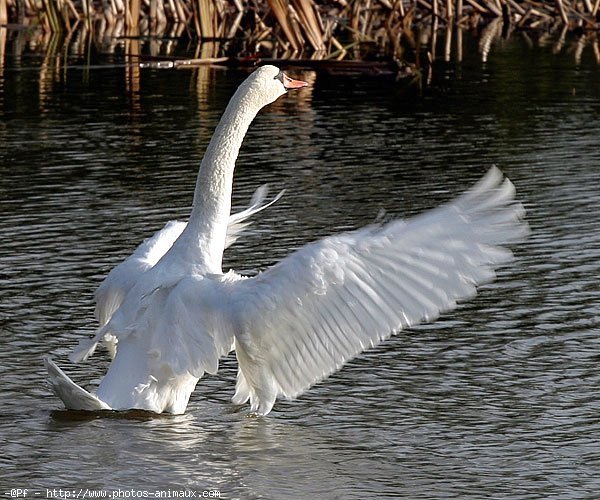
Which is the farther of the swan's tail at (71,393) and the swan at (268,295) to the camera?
the swan's tail at (71,393)

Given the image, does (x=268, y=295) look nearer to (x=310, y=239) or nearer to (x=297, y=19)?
(x=310, y=239)

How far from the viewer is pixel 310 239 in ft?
42.7

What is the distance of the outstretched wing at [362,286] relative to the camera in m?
6.75

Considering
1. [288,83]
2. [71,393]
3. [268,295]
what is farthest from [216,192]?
[71,393]

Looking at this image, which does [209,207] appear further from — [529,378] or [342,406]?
[529,378]

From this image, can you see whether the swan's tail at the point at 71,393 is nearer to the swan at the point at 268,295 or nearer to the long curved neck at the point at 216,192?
the swan at the point at 268,295

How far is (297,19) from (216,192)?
18.2 meters

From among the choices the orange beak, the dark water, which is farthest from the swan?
the dark water

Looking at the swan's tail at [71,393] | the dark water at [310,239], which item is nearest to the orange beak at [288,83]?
the dark water at [310,239]

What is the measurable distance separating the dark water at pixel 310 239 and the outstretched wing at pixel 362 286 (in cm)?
68

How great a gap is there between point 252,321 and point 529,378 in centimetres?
248

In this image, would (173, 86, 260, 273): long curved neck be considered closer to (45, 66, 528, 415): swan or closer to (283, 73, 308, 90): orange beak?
(45, 66, 528, 415): swan

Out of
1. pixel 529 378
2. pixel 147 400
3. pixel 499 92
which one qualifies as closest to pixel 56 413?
pixel 147 400

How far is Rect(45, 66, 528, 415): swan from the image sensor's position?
684 centimetres
